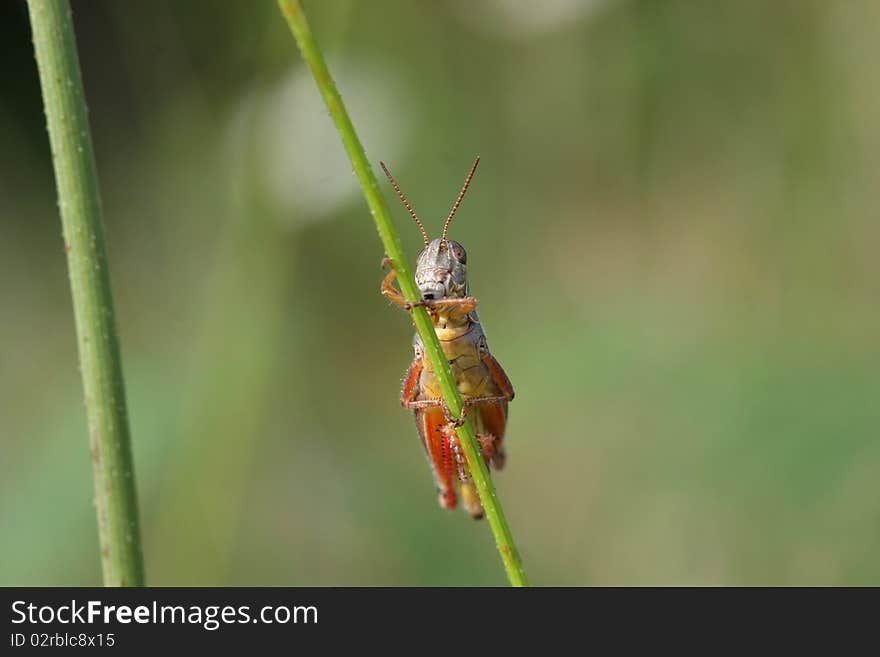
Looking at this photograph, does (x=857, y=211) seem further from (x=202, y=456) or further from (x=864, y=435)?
(x=202, y=456)

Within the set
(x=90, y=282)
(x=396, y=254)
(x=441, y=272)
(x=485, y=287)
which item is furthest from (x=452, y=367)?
(x=485, y=287)

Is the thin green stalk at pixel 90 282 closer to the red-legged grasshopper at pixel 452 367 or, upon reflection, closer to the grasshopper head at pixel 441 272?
the red-legged grasshopper at pixel 452 367

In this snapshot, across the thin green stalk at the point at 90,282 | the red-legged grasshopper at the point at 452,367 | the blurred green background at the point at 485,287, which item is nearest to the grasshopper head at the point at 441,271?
the red-legged grasshopper at the point at 452,367

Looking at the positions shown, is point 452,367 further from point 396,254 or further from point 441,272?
point 396,254

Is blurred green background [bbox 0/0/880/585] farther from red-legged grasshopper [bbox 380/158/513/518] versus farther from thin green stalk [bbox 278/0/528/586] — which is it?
thin green stalk [bbox 278/0/528/586]

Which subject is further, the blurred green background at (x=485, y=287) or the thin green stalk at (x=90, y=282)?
the blurred green background at (x=485, y=287)

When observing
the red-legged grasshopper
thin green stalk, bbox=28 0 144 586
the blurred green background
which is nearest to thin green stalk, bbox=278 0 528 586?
thin green stalk, bbox=28 0 144 586
